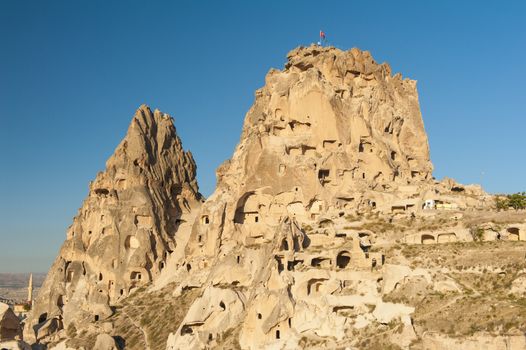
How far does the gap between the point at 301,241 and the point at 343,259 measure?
187 inches

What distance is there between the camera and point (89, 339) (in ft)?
221

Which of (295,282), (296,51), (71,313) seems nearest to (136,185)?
(71,313)

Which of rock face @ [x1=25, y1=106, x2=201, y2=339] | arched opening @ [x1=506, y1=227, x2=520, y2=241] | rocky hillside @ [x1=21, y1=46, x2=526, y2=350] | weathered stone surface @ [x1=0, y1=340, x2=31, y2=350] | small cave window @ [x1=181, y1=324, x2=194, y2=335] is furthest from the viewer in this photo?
rock face @ [x1=25, y1=106, x2=201, y2=339]

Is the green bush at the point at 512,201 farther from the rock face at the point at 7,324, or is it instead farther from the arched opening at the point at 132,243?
the rock face at the point at 7,324

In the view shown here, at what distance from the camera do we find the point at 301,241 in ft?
202

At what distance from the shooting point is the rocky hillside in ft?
163

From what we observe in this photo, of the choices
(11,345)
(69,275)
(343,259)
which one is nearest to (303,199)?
(343,259)

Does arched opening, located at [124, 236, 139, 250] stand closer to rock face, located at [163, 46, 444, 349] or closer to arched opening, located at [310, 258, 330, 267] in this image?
rock face, located at [163, 46, 444, 349]

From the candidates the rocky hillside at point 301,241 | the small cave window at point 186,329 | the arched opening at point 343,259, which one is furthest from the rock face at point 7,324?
the arched opening at point 343,259

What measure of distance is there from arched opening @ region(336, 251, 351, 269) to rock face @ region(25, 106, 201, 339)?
27376 millimetres

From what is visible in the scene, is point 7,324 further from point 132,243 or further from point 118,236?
point 132,243

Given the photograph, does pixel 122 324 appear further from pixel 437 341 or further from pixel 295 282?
pixel 437 341

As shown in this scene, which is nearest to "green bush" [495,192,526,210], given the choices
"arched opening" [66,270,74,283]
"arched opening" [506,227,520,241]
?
"arched opening" [506,227,520,241]

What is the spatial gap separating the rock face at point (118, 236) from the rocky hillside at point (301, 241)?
0.18m
